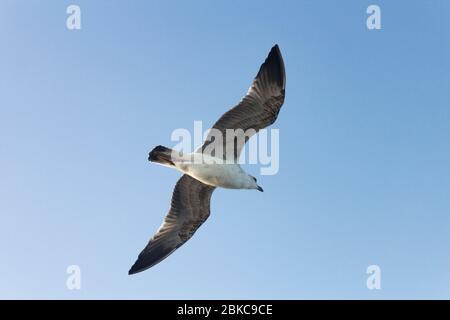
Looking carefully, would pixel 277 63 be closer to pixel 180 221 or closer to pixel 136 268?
pixel 180 221

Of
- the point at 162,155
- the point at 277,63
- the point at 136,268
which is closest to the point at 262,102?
the point at 277,63

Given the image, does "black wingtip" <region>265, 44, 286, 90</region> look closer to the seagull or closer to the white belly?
the seagull

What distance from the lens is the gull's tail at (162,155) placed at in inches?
384

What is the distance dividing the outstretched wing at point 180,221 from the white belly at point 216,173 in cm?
69

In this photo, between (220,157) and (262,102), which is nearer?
(262,102)

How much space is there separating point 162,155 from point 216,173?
41.0 inches

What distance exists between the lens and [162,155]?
9812mm

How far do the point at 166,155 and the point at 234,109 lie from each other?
4.38 feet

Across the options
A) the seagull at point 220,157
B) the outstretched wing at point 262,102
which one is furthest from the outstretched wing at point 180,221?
the outstretched wing at point 262,102

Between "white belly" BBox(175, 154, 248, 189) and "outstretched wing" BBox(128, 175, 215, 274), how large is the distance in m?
0.69

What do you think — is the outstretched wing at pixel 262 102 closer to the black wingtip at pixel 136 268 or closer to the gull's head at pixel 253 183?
the gull's head at pixel 253 183
